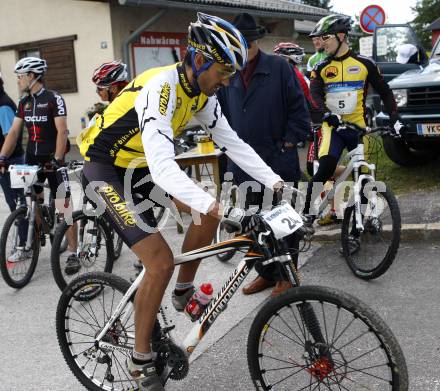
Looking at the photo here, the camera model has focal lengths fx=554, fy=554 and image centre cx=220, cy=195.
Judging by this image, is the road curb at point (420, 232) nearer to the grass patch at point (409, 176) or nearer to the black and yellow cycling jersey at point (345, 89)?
the black and yellow cycling jersey at point (345, 89)

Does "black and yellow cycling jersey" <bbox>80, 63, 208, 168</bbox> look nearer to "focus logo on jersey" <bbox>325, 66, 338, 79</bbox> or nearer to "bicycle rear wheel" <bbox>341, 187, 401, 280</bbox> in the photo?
"bicycle rear wheel" <bbox>341, 187, 401, 280</bbox>

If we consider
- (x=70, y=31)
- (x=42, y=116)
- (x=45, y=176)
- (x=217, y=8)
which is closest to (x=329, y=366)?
(x=45, y=176)

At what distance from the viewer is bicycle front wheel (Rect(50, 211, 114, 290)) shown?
Answer: 490 cm

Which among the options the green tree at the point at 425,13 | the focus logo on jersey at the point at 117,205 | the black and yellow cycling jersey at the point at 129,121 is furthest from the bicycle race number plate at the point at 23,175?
the green tree at the point at 425,13

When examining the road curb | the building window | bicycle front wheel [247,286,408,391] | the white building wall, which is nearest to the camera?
bicycle front wheel [247,286,408,391]

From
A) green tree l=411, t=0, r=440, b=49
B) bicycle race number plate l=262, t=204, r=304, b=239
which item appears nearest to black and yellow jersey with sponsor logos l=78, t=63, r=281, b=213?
bicycle race number plate l=262, t=204, r=304, b=239

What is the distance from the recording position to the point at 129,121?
3123 millimetres

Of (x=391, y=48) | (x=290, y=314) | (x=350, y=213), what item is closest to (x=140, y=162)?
(x=290, y=314)

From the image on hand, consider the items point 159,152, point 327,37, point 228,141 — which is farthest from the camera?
point 327,37

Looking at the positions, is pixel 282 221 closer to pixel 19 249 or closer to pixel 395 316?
pixel 395 316

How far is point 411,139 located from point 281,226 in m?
5.19

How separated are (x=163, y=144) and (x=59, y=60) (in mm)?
14663

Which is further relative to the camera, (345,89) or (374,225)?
(345,89)

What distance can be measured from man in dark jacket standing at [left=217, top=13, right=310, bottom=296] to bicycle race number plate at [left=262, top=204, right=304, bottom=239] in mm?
1734
